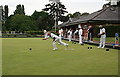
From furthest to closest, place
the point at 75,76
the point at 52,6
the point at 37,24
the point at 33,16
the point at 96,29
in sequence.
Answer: the point at 33,16 → the point at 37,24 → the point at 52,6 → the point at 96,29 → the point at 75,76

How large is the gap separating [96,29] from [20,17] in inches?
1422

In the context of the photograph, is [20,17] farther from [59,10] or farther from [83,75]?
[83,75]

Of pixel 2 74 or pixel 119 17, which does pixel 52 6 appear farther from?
pixel 2 74

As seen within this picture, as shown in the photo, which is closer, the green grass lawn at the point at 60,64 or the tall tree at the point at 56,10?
the green grass lawn at the point at 60,64

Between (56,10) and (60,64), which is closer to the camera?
(60,64)

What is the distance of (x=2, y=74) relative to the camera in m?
5.25

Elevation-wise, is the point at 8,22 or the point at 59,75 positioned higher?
the point at 8,22

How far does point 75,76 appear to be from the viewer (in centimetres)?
494

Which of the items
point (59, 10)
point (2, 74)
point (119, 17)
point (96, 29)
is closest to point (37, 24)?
point (59, 10)

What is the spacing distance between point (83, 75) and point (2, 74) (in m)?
2.20

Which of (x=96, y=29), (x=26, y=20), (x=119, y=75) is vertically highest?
(x=26, y=20)

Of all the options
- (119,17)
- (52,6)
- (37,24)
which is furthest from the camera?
(37,24)

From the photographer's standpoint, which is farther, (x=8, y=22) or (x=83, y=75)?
(x=8, y=22)

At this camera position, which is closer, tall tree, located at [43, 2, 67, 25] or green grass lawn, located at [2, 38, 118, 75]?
green grass lawn, located at [2, 38, 118, 75]
